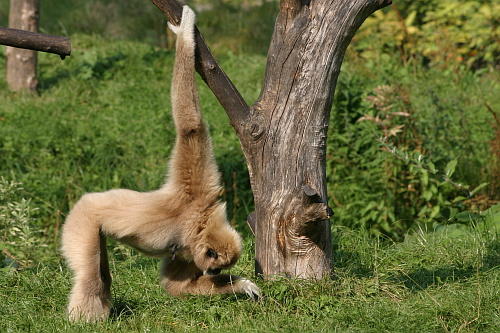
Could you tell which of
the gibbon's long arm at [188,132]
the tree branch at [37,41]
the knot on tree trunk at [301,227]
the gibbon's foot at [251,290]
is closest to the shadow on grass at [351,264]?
the knot on tree trunk at [301,227]

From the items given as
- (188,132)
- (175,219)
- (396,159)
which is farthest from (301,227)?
(396,159)

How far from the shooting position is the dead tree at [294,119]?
5.11 meters

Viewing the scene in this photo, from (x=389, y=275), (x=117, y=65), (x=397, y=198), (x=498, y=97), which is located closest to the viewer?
(x=389, y=275)

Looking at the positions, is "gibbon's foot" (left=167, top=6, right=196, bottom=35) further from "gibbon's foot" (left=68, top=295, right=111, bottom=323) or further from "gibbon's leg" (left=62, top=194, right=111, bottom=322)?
"gibbon's foot" (left=68, top=295, right=111, bottom=323)

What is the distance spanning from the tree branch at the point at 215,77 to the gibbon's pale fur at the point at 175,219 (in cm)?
11

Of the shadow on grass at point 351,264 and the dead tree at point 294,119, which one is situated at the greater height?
the dead tree at point 294,119

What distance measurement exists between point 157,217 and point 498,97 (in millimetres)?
7341

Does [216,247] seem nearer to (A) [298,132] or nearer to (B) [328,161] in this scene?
(A) [298,132]

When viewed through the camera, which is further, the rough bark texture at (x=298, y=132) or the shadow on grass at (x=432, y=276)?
the shadow on grass at (x=432, y=276)

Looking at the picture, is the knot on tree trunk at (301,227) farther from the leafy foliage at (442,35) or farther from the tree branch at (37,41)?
the leafy foliage at (442,35)

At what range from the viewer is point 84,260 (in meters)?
5.16

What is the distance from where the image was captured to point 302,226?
517 cm

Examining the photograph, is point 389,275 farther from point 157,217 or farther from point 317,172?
point 157,217

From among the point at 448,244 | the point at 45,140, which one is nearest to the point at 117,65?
the point at 45,140
